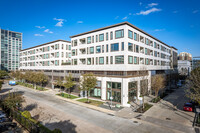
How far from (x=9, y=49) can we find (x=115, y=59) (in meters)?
125

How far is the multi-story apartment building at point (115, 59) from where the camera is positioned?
1196 inches

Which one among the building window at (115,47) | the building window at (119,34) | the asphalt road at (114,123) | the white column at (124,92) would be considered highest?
the building window at (119,34)

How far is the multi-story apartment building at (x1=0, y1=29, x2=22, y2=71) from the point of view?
113m

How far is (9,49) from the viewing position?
385 feet

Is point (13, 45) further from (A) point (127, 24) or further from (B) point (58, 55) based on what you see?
(A) point (127, 24)

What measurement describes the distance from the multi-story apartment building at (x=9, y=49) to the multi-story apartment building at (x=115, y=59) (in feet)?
342

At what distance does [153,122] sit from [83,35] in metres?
31.6

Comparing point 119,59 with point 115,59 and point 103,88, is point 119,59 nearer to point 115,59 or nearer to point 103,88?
point 115,59

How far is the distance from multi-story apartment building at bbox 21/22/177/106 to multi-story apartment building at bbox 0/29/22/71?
104279 mm

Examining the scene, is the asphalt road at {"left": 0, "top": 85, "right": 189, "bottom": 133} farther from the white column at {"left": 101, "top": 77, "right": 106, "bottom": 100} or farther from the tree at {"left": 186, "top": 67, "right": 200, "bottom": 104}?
the white column at {"left": 101, "top": 77, "right": 106, "bottom": 100}

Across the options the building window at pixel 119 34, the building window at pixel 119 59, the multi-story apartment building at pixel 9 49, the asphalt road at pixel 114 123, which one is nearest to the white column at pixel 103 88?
the building window at pixel 119 59

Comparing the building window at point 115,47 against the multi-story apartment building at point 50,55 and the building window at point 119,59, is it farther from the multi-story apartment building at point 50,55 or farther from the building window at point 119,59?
the multi-story apartment building at point 50,55

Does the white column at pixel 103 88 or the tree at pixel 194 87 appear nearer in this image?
the tree at pixel 194 87

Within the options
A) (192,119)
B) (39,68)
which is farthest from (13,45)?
(192,119)
